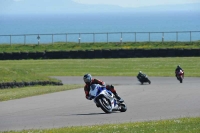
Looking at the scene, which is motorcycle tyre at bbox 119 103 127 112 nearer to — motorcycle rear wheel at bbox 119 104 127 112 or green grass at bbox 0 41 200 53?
motorcycle rear wheel at bbox 119 104 127 112

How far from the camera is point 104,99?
2152 centimetres

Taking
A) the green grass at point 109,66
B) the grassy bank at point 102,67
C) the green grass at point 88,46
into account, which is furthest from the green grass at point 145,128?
the green grass at point 88,46

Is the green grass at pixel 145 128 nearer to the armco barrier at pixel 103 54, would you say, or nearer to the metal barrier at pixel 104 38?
the armco barrier at pixel 103 54

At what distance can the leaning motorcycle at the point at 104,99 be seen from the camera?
2130 centimetres

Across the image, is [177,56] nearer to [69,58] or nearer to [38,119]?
[69,58]

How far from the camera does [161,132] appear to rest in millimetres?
15273

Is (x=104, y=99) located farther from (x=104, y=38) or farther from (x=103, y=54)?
(x=104, y=38)

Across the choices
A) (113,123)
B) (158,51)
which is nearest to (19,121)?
(113,123)

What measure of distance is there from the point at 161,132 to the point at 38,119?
5604 millimetres

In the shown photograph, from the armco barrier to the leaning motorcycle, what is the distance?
120 ft

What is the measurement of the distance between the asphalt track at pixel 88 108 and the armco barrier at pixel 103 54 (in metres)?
27.0

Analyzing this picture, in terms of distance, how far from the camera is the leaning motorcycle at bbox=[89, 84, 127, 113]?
2130cm

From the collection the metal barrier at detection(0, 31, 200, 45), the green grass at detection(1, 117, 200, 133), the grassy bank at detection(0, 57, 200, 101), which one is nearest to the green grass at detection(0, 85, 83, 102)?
the grassy bank at detection(0, 57, 200, 101)

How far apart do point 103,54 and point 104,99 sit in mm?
37321
